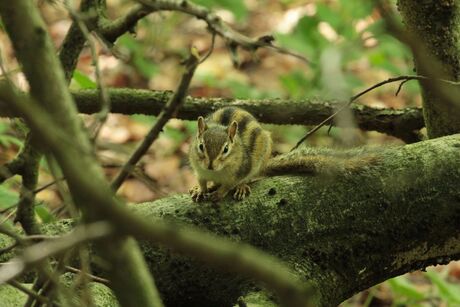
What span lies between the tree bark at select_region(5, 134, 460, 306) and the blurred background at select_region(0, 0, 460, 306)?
1.92 feet

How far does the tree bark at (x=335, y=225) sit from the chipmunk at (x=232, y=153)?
356 mm

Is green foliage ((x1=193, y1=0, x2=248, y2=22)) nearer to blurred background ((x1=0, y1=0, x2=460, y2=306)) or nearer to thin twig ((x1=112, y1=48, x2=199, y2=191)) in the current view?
blurred background ((x1=0, y1=0, x2=460, y2=306))

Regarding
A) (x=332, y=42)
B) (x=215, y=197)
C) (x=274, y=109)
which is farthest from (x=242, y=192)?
(x=332, y=42)

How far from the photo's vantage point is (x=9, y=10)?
1.19 metres

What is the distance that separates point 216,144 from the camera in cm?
350

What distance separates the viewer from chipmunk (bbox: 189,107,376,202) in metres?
3.24

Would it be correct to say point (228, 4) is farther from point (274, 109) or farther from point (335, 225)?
point (335, 225)

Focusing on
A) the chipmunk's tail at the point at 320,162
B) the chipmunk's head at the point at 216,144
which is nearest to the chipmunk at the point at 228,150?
the chipmunk's head at the point at 216,144

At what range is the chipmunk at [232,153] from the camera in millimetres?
3238

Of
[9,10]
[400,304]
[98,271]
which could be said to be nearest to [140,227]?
[9,10]

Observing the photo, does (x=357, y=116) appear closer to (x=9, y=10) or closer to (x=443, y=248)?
(x=443, y=248)

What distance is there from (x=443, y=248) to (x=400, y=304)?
1.48 meters

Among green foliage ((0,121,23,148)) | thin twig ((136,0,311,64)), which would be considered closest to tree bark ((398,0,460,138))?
thin twig ((136,0,311,64))

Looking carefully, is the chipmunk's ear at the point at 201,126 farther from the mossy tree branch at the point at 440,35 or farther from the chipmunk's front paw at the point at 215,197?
the mossy tree branch at the point at 440,35
